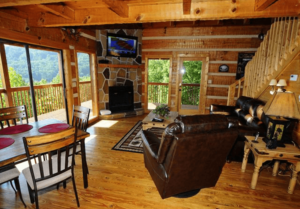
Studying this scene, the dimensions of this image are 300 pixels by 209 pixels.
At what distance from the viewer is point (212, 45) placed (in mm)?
5336

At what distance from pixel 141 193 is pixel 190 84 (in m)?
4.89

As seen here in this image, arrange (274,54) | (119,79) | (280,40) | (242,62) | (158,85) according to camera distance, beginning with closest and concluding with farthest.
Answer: (280,40), (274,54), (242,62), (119,79), (158,85)

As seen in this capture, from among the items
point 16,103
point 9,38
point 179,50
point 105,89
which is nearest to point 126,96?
point 105,89

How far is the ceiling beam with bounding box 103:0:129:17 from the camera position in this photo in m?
2.10

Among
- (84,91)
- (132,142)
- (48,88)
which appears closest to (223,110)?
(132,142)

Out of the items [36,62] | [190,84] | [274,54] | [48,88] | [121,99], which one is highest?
[274,54]

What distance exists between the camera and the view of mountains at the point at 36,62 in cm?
343

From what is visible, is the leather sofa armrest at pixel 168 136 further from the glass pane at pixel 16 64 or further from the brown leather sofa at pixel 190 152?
the glass pane at pixel 16 64

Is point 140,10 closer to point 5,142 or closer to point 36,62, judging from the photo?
point 5,142

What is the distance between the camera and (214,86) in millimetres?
5539

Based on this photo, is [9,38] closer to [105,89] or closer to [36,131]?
[36,131]

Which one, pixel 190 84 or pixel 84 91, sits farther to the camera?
pixel 84 91

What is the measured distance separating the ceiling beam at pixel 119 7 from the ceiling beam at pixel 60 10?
946 millimetres

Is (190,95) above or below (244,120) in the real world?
above
